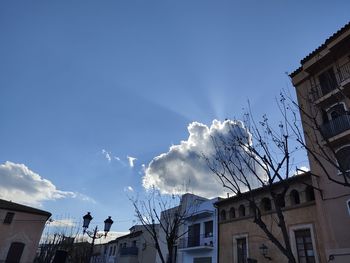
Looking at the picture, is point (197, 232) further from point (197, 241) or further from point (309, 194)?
point (309, 194)

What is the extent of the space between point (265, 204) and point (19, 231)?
23.8m

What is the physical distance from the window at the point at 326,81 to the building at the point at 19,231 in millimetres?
28640

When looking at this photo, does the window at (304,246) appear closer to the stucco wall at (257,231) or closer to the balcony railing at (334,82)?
the stucco wall at (257,231)

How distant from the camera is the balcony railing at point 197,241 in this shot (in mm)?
23531

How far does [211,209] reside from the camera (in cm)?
2448

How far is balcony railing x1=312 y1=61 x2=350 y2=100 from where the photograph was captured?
1563 cm

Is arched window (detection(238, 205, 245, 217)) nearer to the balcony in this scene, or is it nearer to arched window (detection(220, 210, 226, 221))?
arched window (detection(220, 210, 226, 221))

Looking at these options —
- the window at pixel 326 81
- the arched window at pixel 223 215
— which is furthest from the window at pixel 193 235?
the window at pixel 326 81

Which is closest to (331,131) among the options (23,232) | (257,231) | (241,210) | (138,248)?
(257,231)

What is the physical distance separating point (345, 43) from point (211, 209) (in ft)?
50.5

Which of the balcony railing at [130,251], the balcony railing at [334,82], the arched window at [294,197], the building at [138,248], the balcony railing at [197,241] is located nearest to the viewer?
the balcony railing at [334,82]

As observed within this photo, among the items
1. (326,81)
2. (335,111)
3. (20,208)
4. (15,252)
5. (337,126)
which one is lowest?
(15,252)

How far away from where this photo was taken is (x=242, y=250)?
20234 mm

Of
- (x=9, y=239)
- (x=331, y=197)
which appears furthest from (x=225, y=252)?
(x=9, y=239)
